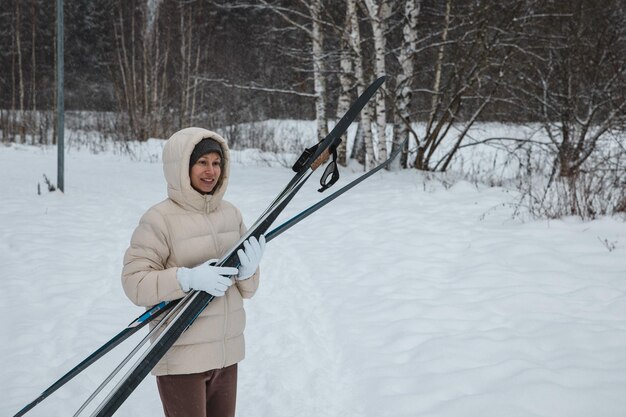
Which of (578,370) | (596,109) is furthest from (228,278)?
(596,109)

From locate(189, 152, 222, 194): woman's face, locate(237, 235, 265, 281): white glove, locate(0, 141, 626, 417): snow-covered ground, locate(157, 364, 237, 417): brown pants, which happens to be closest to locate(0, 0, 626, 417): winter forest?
locate(0, 141, 626, 417): snow-covered ground

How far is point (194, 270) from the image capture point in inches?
57.3

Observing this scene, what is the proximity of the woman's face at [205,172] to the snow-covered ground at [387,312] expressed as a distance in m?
1.49

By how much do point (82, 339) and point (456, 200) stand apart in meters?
4.51

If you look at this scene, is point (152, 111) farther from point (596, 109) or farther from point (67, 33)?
point (596, 109)

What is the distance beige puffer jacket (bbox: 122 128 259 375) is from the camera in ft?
4.95

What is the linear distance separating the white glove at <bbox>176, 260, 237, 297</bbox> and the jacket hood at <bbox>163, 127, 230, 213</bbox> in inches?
10.0

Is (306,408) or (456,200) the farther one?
(456,200)

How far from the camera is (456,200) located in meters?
5.96

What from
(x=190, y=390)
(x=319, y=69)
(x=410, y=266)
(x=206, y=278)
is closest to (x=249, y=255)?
(x=206, y=278)

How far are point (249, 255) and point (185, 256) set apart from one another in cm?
25

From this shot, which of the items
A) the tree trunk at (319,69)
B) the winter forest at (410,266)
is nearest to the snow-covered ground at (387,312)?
the winter forest at (410,266)

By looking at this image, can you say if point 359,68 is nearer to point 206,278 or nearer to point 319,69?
point 319,69

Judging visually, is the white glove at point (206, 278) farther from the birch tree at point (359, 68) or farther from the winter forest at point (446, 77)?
the birch tree at point (359, 68)
